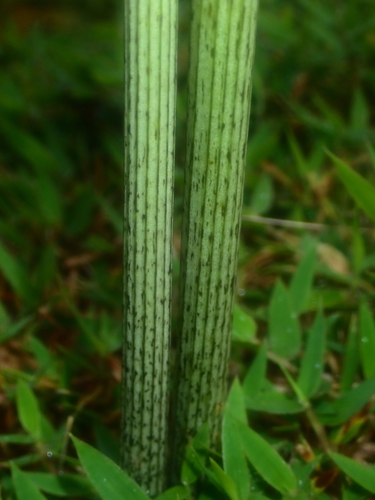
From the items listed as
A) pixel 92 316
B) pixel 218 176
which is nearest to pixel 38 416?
pixel 92 316

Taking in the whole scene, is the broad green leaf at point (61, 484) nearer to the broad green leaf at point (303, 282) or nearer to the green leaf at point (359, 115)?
the broad green leaf at point (303, 282)

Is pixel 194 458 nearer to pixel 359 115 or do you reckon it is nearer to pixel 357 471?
pixel 357 471

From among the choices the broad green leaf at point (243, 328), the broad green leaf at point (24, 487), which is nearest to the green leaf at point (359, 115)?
the broad green leaf at point (243, 328)

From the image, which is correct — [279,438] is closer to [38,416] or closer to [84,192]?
[38,416]

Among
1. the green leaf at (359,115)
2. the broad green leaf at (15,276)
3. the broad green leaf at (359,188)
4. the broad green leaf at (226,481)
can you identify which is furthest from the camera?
the green leaf at (359,115)

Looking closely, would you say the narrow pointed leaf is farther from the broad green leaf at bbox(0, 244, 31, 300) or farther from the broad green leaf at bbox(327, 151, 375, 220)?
the broad green leaf at bbox(0, 244, 31, 300)
